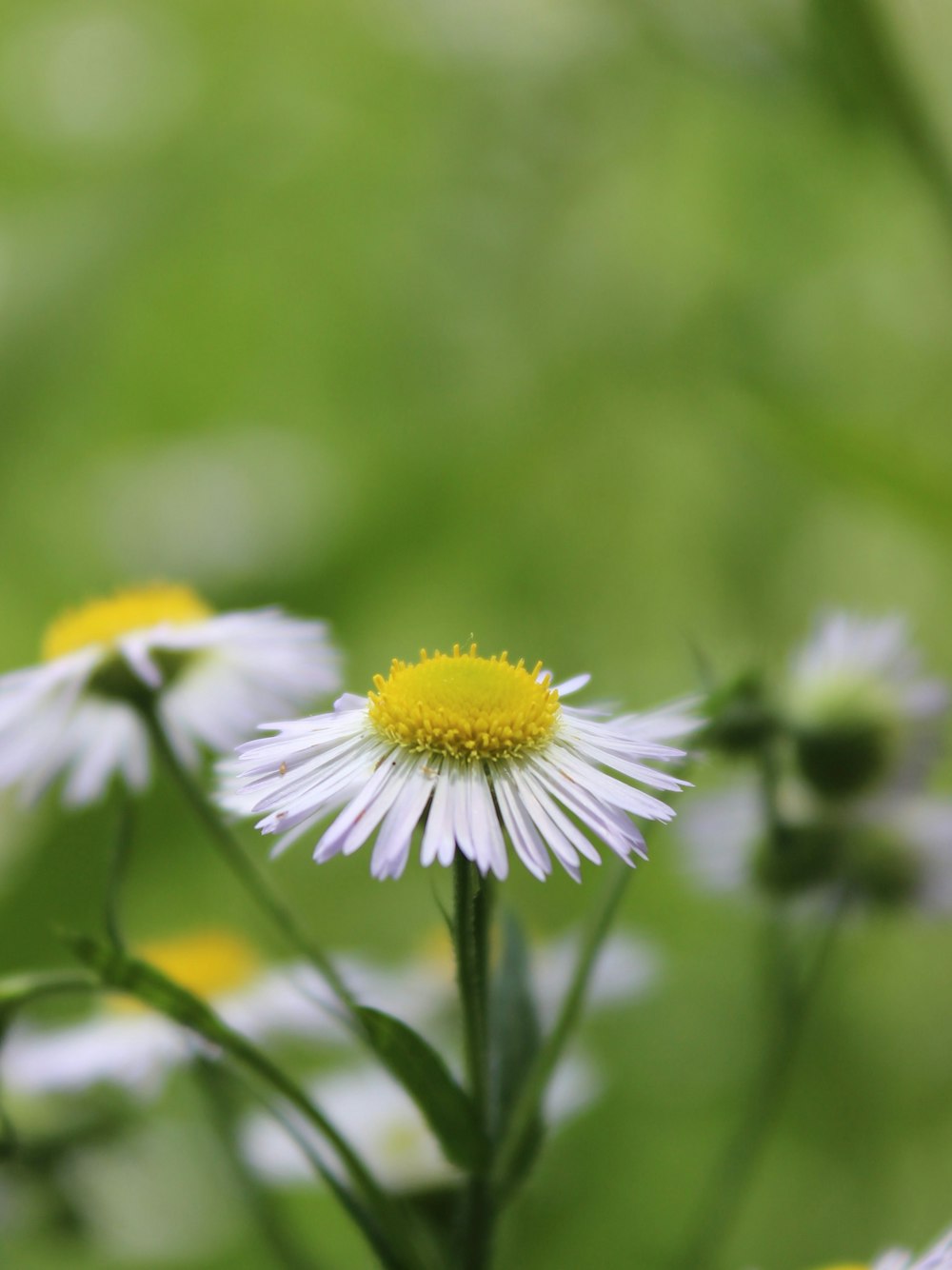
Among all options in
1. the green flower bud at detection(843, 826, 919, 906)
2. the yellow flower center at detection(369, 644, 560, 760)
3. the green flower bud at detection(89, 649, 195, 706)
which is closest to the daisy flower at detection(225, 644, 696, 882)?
the yellow flower center at detection(369, 644, 560, 760)

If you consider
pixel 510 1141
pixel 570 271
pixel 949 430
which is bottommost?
pixel 510 1141

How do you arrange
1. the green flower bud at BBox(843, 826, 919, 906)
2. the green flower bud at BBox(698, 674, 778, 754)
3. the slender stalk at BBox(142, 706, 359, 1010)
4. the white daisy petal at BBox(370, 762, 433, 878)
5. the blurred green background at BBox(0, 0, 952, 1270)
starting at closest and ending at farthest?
the white daisy petal at BBox(370, 762, 433, 878) → the slender stalk at BBox(142, 706, 359, 1010) → the green flower bud at BBox(698, 674, 778, 754) → the green flower bud at BBox(843, 826, 919, 906) → the blurred green background at BBox(0, 0, 952, 1270)

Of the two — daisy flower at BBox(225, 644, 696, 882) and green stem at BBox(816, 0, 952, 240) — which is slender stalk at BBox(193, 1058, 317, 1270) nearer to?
daisy flower at BBox(225, 644, 696, 882)

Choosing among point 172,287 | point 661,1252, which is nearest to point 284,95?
point 172,287

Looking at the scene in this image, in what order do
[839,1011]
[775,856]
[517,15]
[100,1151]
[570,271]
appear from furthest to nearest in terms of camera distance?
1. [570,271]
2. [517,15]
3. [839,1011]
4. [100,1151]
5. [775,856]

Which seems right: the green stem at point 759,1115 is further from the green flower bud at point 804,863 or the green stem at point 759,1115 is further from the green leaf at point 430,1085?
the green leaf at point 430,1085

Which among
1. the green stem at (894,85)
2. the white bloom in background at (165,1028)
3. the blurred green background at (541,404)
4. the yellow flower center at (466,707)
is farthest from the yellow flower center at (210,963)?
the green stem at (894,85)

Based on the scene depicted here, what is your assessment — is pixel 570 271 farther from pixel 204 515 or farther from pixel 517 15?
pixel 204 515
